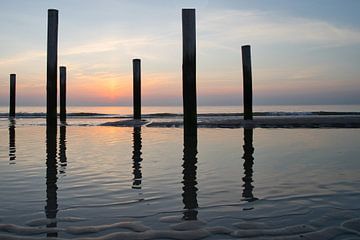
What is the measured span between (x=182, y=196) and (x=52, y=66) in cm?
1195

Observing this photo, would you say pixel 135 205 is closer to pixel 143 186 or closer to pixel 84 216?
pixel 84 216

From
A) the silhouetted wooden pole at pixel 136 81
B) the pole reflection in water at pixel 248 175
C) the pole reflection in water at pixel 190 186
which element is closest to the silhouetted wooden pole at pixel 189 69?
the pole reflection in water at pixel 248 175

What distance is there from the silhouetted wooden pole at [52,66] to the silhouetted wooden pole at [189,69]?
537cm

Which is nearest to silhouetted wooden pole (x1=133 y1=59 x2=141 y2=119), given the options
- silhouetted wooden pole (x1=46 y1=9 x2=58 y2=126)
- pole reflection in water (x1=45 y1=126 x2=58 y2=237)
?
silhouetted wooden pole (x1=46 y1=9 x2=58 y2=126)

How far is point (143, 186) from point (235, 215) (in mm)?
1399

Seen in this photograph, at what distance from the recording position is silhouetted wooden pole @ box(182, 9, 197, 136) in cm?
1130

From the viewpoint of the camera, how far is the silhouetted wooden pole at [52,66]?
13898 mm

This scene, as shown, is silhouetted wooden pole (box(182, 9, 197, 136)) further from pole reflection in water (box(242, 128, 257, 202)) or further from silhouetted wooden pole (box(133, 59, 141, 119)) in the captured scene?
silhouetted wooden pole (box(133, 59, 141, 119))

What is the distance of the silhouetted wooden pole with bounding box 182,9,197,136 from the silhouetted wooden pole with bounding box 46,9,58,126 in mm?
5372

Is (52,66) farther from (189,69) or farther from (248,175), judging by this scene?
(248,175)

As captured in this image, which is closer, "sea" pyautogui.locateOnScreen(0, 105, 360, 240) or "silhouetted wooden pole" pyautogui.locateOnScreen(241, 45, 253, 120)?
"sea" pyautogui.locateOnScreen(0, 105, 360, 240)

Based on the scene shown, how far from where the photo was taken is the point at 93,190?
3.83 metres

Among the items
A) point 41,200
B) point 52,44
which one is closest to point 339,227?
point 41,200

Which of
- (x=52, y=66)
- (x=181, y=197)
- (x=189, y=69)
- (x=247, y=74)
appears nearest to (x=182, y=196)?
(x=181, y=197)
